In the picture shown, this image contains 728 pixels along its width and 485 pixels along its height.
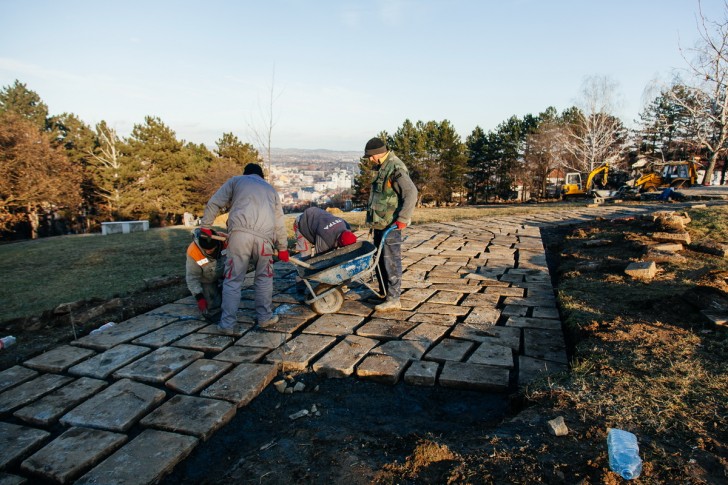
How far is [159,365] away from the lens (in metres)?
2.92

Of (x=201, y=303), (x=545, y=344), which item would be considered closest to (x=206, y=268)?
(x=201, y=303)

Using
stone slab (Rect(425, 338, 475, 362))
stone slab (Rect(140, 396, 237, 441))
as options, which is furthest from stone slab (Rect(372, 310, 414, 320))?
stone slab (Rect(140, 396, 237, 441))

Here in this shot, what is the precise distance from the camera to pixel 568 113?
3388 cm

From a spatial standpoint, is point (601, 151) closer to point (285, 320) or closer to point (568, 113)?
point (568, 113)

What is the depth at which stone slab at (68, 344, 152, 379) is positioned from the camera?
9.35 ft

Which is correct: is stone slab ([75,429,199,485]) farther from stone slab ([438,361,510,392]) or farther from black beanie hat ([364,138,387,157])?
black beanie hat ([364,138,387,157])

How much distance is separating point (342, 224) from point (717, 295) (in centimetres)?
349

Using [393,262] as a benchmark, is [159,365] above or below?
below

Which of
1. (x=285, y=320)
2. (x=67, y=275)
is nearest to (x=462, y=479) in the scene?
(x=285, y=320)

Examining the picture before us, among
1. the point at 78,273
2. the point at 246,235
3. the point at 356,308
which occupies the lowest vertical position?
the point at 78,273

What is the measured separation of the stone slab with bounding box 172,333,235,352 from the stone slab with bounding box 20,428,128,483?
1059 mm

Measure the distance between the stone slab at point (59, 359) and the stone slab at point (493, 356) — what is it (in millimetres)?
3043

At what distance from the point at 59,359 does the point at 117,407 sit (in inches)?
44.0

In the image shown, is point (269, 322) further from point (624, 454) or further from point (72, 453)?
point (624, 454)
